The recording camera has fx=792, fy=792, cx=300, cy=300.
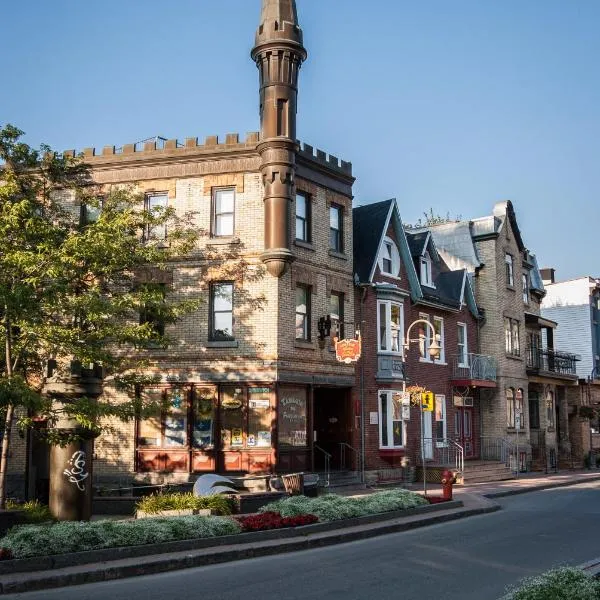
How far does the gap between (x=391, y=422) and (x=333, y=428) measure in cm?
234

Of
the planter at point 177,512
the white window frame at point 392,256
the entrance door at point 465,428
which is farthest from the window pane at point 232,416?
the entrance door at point 465,428

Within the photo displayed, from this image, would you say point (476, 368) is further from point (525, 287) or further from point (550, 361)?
point (550, 361)

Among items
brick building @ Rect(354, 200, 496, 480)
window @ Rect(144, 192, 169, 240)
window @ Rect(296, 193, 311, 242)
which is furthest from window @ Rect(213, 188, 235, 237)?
brick building @ Rect(354, 200, 496, 480)

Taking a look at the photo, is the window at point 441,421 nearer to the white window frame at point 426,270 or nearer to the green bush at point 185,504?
the white window frame at point 426,270

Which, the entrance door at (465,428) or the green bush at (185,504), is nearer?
the green bush at (185,504)

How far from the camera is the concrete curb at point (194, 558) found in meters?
11.1

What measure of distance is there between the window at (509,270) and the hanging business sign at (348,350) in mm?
17083

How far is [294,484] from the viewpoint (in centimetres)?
2047

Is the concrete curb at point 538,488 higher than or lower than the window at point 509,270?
lower

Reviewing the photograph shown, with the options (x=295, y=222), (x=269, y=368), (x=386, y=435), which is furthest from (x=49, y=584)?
(x=386, y=435)

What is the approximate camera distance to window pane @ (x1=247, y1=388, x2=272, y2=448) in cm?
2398

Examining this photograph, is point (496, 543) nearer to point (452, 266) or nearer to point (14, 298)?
point (14, 298)

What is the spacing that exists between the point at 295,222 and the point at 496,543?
13.3m

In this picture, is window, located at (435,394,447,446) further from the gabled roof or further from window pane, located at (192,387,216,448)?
window pane, located at (192,387,216,448)
